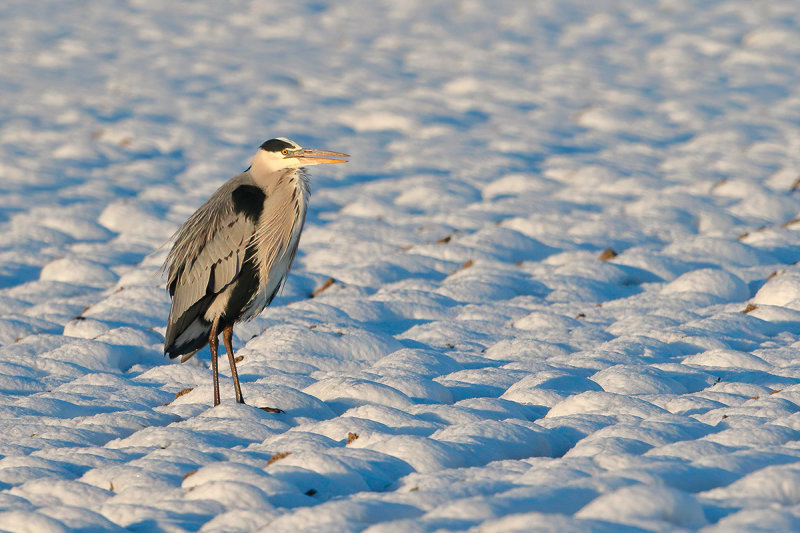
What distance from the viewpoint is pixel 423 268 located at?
25.5 ft

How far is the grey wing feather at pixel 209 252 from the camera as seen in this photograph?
212 inches

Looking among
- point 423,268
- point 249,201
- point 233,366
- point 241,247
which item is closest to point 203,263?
point 241,247

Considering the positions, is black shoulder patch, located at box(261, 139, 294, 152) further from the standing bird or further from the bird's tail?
the bird's tail

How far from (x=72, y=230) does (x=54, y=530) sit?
5.57 metres

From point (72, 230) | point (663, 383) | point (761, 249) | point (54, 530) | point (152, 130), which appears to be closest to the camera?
point (54, 530)

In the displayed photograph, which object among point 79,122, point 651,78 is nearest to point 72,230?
point 79,122

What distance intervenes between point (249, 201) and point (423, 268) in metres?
2.56

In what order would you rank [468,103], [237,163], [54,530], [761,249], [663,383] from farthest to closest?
[468,103] < [237,163] < [761,249] < [663,383] < [54,530]

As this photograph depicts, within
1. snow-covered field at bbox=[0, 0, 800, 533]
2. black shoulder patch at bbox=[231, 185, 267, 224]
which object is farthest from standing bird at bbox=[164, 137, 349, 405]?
snow-covered field at bbox=[0, 0, 800, 533]

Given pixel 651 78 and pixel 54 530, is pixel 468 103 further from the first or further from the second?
pixel 54 530

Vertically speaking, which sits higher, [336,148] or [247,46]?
[247,46]

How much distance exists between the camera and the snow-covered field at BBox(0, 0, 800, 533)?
155 inches

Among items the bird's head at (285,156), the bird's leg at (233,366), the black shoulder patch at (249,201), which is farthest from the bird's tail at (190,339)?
the bird's head at (285,156)

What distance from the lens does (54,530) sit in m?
3.60
